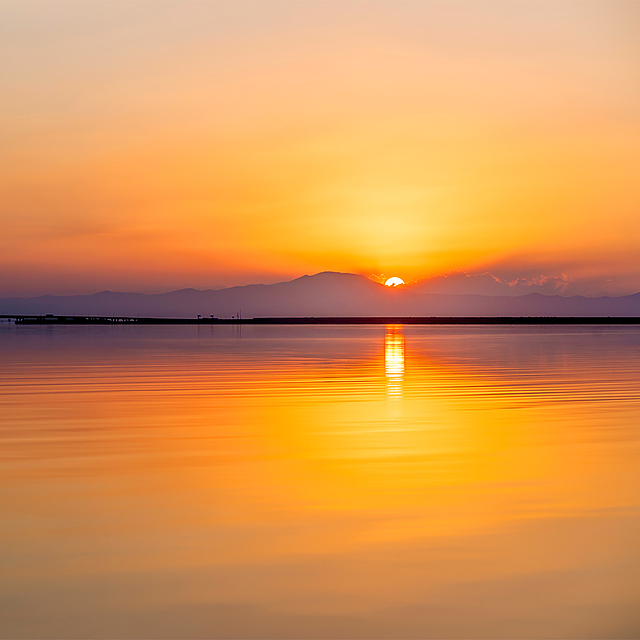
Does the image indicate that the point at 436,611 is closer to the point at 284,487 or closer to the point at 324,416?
the point at 284,487

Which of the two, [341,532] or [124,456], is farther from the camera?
[124,456]

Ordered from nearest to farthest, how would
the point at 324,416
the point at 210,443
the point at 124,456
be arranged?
the point at 124,456, the point at 210,443, the point at 324,416

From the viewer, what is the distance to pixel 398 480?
10.8 metres

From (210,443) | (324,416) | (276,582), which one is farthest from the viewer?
(324,416)

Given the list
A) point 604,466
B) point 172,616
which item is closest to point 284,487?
point 172,616

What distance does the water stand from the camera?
6.16 meters

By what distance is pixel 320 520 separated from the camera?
28.8 ft

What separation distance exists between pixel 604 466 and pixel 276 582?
7.22 m

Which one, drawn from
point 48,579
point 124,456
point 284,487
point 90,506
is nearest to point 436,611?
point 48,579

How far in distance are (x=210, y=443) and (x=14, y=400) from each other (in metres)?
9.46

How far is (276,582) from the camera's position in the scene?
6.80 m

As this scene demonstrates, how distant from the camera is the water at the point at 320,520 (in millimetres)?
6156

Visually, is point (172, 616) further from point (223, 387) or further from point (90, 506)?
point (223, 387)

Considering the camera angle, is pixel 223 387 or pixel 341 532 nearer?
pixel 341 532
